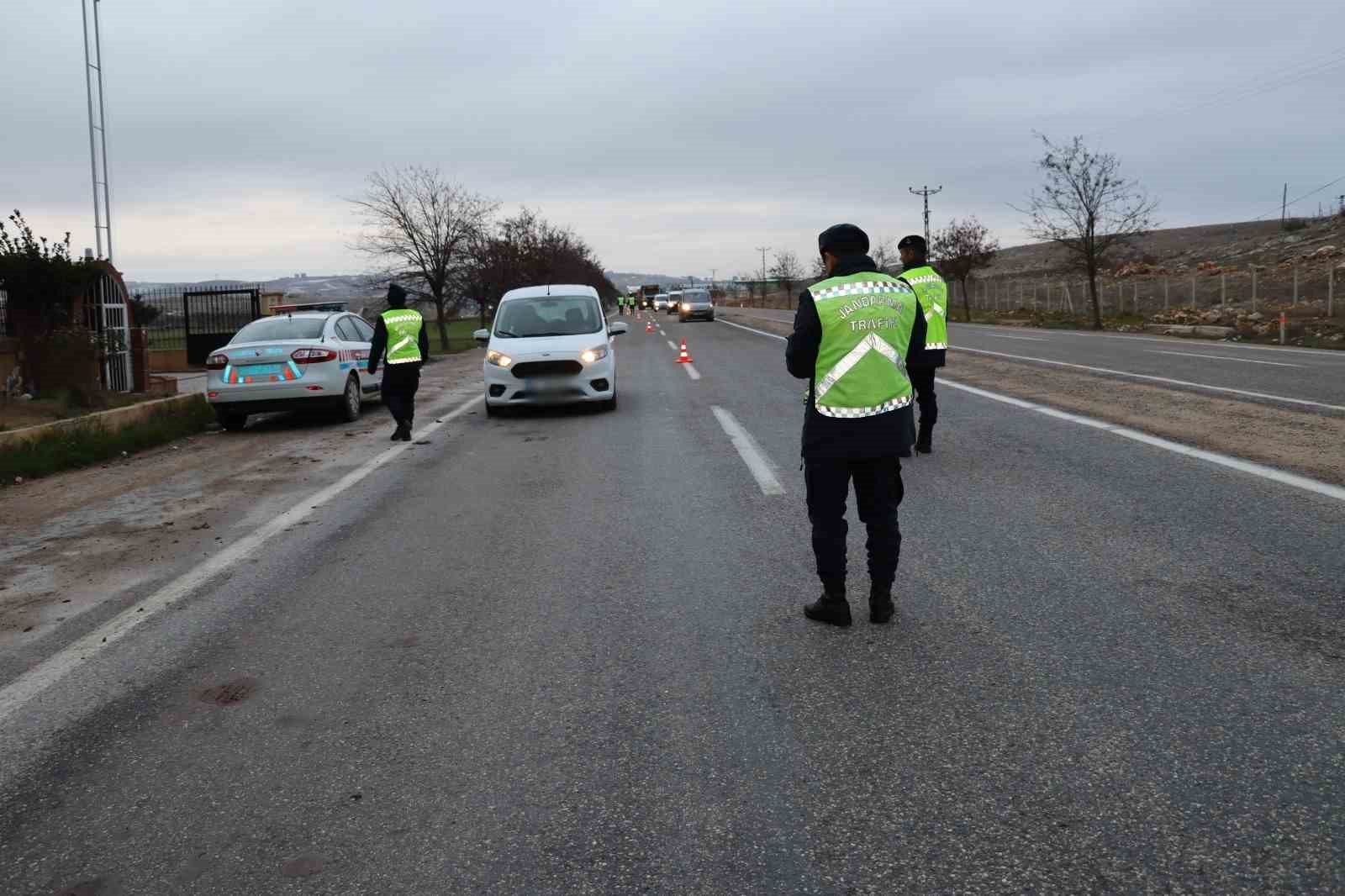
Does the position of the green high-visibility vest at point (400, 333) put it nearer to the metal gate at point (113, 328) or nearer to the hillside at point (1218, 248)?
the metal gate at point (113, 328)

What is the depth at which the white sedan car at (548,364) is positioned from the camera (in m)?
13.7

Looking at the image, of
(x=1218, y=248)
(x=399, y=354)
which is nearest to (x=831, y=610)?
(x=399, y=354)

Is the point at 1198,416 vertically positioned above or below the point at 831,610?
above

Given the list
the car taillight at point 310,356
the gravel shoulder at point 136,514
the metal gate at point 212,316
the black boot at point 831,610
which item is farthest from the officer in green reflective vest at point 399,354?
the metal gate at point 212,316

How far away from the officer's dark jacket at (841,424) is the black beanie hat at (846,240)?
Result: 0.04 m

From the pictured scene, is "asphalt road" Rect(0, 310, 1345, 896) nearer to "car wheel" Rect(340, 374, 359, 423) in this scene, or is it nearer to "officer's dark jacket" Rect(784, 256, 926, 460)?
"officer's dark jacket" Rect(784, 256, 926, 460)

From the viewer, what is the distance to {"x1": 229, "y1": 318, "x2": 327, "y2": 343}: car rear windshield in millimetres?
13727

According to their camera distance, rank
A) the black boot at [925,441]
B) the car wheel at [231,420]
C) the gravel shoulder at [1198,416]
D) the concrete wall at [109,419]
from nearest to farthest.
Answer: the gravel shoulder at [1198,416], the black boot at [925,441], the concrete wall at [109,419], the car wheel at [231,420]

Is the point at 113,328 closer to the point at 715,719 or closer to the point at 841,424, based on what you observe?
the point at 841,424

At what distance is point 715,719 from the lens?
3.79m

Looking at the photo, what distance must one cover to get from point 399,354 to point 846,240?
8040mm

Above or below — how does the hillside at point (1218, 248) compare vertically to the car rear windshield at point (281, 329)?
above

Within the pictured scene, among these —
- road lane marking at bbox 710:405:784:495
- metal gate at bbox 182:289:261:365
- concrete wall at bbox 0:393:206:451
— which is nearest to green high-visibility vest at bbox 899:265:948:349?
road lane marking at bbox 710:405:784:495

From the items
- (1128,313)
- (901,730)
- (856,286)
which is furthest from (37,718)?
(1128,313)
